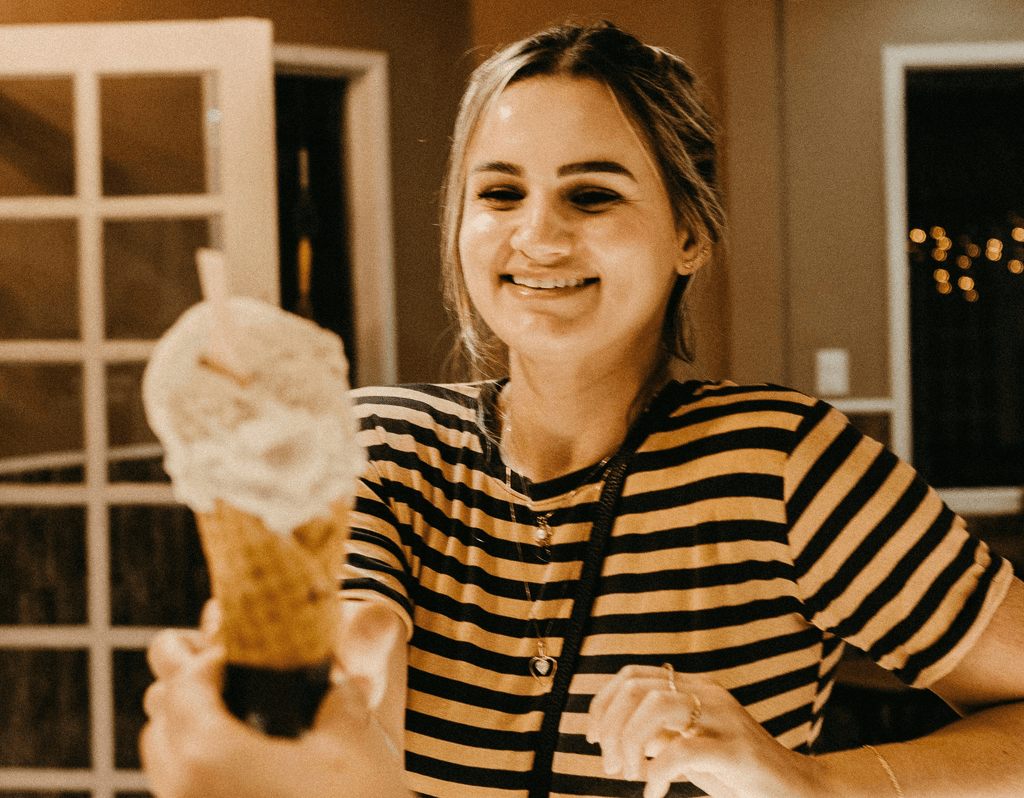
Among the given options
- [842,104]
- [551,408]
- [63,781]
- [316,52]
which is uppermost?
[316,52]

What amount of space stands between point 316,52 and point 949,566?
267 centimetres

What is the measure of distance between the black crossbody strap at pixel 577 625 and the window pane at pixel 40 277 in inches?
81.4

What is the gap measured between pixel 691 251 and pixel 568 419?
0.27m

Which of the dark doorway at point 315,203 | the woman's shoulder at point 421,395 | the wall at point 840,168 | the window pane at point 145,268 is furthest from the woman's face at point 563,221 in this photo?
the dark doorway at point 315,203

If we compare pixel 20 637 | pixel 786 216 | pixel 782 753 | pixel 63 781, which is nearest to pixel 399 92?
pixel 786 216

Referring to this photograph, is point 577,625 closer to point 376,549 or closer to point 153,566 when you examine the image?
point 376,549

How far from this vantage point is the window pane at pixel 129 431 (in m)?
2.52

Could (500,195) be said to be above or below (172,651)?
above

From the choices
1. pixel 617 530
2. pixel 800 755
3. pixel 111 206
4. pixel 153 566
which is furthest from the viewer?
pixel 153 566

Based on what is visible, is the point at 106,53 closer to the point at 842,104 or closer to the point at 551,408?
the point at 551,408

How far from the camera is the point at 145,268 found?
8.30 feet

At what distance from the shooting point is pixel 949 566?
898mm

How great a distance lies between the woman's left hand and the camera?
698 millimetres

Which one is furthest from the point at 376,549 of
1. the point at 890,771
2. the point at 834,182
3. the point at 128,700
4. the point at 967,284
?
the point at 967,284
